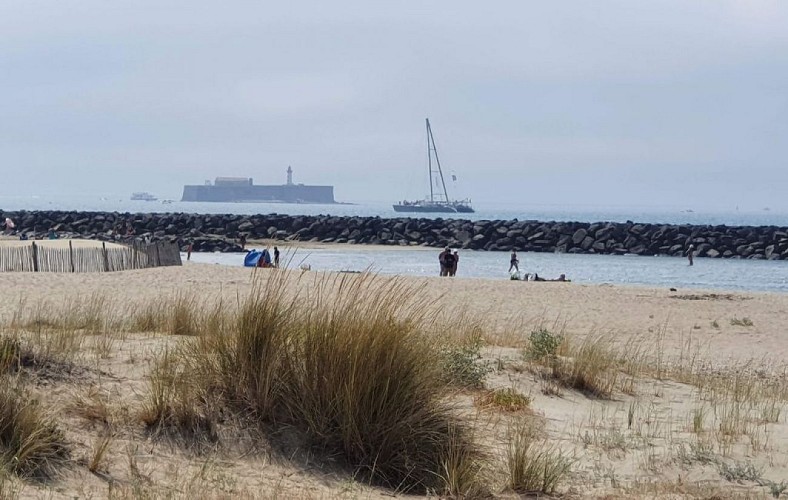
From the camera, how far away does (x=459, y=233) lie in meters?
59.8

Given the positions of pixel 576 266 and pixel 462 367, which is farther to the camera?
pixel 576 266

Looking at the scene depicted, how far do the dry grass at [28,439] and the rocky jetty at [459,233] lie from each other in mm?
47395

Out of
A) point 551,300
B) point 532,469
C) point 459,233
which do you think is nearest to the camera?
point 532,469

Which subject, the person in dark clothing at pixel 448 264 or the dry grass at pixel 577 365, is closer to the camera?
the dry grass at pixel 577 365

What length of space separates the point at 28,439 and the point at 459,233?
55.6 metres

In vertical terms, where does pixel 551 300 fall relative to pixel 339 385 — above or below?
below

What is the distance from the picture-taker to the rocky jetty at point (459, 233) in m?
55.6

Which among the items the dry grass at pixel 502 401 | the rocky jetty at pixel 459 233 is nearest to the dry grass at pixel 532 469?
the dry grass at pixel 502 401

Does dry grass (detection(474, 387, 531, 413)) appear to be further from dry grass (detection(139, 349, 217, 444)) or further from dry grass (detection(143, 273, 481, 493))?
dry grass (detection(139, 349, 217, 444))

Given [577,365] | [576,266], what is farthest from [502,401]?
[576,266]

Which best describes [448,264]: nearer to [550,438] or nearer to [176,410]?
[550,438]

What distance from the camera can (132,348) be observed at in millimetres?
6953

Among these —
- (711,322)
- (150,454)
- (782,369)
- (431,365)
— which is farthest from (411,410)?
(711,322)

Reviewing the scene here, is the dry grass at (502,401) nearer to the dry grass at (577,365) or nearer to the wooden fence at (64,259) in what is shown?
the dry grass at (577,365)
